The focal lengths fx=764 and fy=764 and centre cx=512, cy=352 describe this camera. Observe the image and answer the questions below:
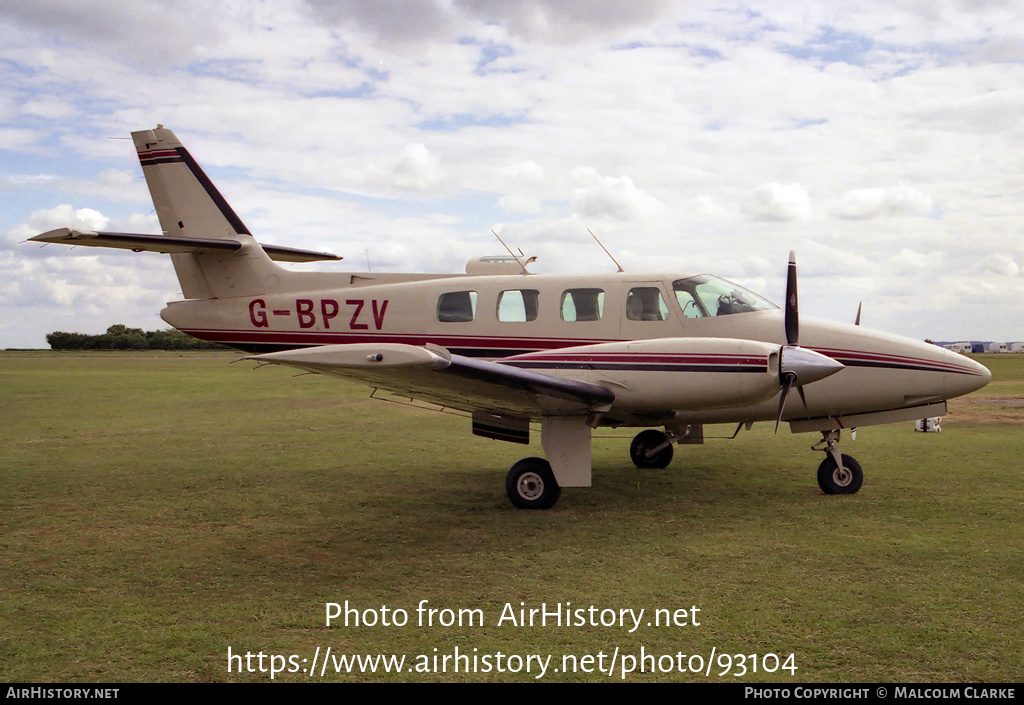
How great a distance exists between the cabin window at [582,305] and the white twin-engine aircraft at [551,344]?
0.06 ft

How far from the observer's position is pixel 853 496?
31.6 ft

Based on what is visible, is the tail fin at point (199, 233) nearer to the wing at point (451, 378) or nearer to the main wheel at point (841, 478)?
the wing at point (451, 378)

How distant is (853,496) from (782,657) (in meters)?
5.55

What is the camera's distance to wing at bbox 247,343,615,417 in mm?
6613

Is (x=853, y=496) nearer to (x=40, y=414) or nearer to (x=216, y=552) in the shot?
(x=216, y=552)

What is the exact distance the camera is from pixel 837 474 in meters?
9.77

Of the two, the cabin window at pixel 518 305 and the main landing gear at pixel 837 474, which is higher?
the cabin window at pixel 518 305

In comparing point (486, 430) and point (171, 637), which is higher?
point (486, 430)

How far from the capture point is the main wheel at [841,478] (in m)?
9.72

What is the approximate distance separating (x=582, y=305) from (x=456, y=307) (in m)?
1.74

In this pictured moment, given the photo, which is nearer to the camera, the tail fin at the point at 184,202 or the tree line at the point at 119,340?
the tail fin at the point at 184,202

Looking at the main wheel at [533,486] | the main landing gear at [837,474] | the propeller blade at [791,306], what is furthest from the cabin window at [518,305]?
the main landing gear at [837,474]

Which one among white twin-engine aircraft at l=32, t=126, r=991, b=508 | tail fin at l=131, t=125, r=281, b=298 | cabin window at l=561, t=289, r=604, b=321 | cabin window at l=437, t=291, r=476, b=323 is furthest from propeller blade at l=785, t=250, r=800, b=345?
tail fin at l=131, t=125, r=281, b=298
